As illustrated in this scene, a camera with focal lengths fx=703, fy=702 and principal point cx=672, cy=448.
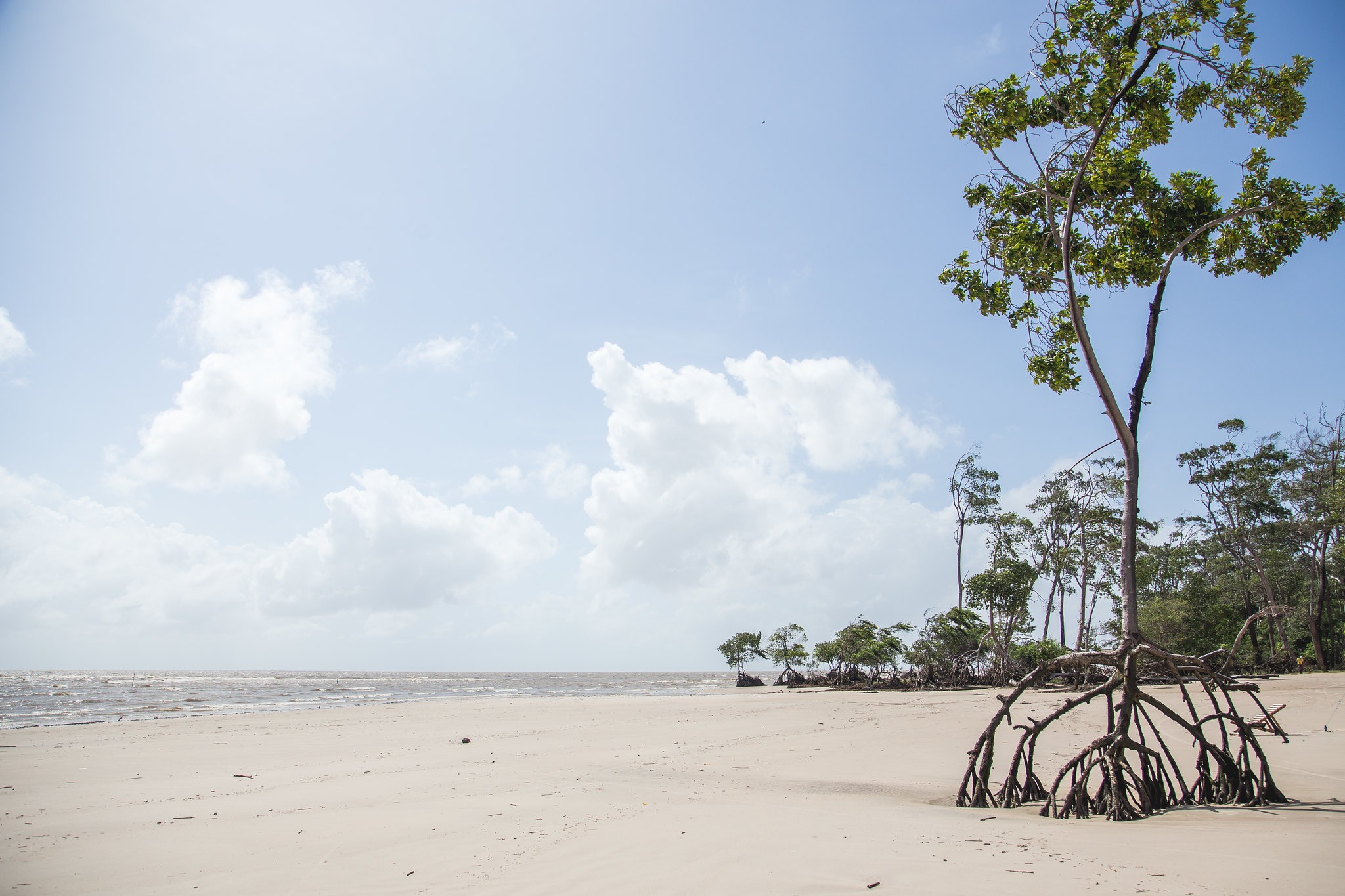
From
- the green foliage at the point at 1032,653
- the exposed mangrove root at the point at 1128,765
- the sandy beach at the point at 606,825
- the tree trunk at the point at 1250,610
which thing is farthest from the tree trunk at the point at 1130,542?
the tree trunk at the point at 1250,610

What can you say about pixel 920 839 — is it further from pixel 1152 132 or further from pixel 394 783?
pixel 1152 132

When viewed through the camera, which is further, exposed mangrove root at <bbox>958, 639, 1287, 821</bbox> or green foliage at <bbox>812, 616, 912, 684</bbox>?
green foliage at <bbox>812, 616, 912, 684</bbox>

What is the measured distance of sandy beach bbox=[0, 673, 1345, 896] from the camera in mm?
4848

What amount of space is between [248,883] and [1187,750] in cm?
1221

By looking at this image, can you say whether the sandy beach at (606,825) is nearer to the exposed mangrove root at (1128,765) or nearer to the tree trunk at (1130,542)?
the exposed mangrove root at (1128,765)

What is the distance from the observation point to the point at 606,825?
6465 millimetres

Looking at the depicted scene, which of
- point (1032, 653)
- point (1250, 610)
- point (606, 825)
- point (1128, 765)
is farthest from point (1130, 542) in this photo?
point (1250, 610)

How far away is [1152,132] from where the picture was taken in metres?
7.73

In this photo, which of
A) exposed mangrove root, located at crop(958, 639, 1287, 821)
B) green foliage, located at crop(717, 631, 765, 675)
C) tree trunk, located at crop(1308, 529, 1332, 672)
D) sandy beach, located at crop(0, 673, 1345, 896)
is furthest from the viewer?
green foliage, located at crop(717, 631, 765, 675)

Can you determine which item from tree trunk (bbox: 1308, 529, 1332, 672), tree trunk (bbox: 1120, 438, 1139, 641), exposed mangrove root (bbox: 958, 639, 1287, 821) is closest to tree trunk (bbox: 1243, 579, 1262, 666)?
tree trunk (bbox: 1308, 529, 1332, 672)

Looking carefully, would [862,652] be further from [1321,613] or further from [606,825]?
[606,825]

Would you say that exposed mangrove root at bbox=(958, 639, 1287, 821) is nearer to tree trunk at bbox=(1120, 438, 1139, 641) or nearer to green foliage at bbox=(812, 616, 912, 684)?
tree trunk at bbox=(1120, 438, 1139, 641)

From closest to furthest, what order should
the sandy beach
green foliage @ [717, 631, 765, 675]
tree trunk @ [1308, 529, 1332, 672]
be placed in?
the sandy beach → tree trunk @ [1308, 529, 1332, 672] → green foliage @ [717, 631, 765, 675]

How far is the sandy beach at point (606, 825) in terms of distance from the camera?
4.85 meters
